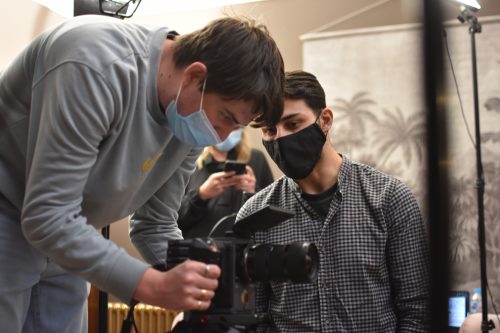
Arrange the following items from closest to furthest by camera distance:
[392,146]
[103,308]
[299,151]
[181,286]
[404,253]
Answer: [181,286], [404,253], [299,151], [103,308], [392,146]

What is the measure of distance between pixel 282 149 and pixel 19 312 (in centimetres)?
73

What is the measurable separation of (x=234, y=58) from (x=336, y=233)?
571mm

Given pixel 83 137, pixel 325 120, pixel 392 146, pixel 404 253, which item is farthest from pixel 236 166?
pixel 83 137

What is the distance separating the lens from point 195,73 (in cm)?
110

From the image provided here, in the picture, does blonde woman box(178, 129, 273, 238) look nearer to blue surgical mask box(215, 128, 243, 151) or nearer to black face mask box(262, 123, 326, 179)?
blue surgical mask box(215, 128, 243, 151)

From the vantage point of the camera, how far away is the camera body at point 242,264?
1.00 m

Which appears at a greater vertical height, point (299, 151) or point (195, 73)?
point (195, 73)

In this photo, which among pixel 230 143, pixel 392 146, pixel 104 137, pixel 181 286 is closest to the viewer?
pixel 181 286

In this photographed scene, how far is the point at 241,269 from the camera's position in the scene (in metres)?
1.05

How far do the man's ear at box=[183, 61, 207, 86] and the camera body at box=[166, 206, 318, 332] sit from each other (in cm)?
27

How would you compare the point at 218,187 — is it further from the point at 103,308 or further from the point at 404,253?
the point at 404,253

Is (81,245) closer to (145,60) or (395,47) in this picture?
(145,60)

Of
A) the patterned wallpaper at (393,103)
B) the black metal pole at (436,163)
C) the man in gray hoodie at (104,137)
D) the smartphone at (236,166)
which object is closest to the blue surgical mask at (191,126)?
the man in gray hoodie at (104,137)

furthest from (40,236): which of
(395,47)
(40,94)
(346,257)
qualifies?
(395,47)
